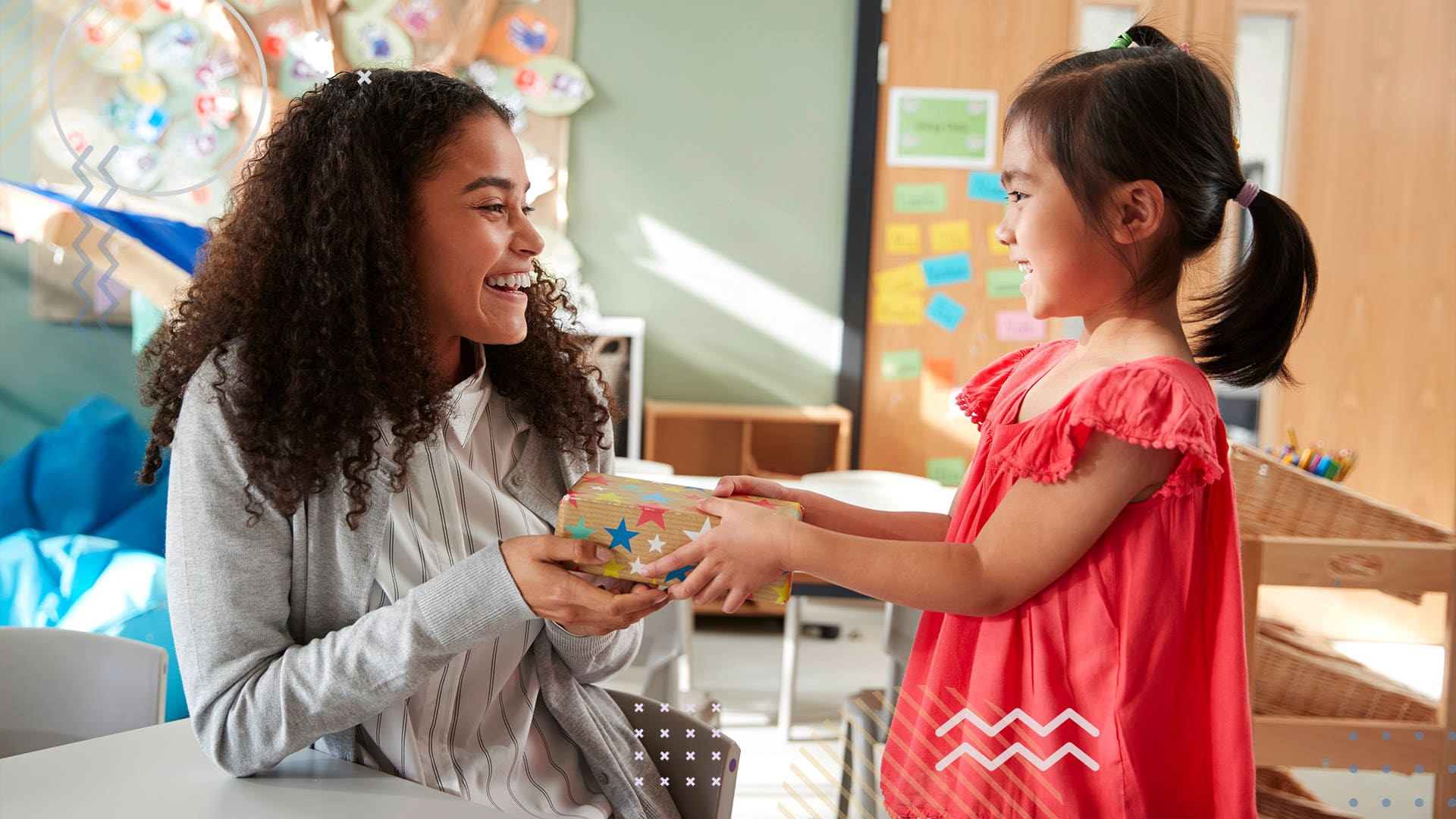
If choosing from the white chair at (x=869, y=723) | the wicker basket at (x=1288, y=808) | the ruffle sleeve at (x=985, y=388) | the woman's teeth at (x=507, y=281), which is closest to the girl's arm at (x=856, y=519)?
the ruffle sleeve at (x=985, y=388)

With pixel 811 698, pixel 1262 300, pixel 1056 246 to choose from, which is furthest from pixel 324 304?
pixel 811 698

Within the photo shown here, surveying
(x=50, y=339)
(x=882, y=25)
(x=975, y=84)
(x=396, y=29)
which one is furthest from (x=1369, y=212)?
(x=50, y=339)

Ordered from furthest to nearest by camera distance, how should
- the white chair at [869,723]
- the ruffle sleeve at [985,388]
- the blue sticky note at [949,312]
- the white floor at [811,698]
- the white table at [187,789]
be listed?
the blue sticky note at [949,312] < the white floor at [811,698] < the white chair at [869,723] < the ruffle sleeve at [985,388] < the white table at [187,789]

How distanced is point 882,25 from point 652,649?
2733 millimetres

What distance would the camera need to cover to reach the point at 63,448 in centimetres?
278

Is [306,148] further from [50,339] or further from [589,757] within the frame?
[50,339]

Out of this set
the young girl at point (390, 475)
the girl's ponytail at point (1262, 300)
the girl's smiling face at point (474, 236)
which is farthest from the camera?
the girl's smiling face at point (474, 236)

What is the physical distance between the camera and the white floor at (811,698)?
8.73 ft

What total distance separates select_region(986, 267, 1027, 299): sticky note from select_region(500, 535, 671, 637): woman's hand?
3.40 metres

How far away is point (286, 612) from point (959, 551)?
64 centimetres

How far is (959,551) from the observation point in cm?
100

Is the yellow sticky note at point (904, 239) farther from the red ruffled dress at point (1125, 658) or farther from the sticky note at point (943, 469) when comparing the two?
the red ruffled dress at point (1125, 658)

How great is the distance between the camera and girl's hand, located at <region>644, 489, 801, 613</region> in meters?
1.00

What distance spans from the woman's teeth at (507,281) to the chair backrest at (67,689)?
57 cm
